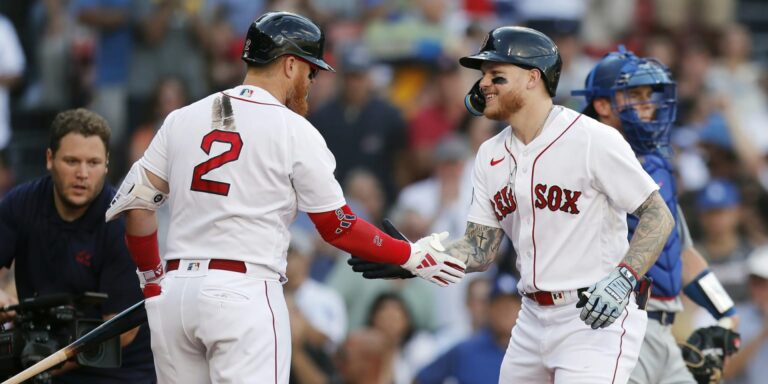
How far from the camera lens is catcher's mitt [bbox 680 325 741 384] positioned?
7488mm

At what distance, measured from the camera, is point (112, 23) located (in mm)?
13156

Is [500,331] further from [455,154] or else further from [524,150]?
[524,150]

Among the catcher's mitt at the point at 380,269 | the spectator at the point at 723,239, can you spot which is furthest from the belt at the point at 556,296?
the spectator at the point at 723,239

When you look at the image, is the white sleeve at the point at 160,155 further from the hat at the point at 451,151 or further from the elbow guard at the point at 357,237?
the hat at the point at 451,151

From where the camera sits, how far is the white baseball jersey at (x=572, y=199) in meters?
6.36

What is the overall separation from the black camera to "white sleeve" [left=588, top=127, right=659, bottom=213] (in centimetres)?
255

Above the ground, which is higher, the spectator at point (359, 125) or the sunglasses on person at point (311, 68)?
the sunglasses on person at point (311, 68)

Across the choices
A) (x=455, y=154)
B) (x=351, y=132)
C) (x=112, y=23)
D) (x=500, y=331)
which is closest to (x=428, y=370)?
(x=500, y=331)

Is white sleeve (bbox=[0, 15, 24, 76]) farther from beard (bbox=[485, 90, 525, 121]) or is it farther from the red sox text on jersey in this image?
the red sox text on jersey

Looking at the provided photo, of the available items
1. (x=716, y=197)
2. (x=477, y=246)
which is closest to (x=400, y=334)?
(x=716, y=197)

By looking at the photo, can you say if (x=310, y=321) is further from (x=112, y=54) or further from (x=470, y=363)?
(x=112, y=54)

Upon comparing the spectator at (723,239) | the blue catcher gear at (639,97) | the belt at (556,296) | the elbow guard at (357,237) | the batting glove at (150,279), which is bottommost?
the spectator at (723,239)

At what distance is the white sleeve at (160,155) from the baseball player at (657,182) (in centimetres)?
240

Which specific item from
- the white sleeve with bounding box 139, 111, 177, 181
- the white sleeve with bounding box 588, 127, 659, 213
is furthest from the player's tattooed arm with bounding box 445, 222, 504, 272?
the white sleeve with bounding box 139, 111, 177, 181
